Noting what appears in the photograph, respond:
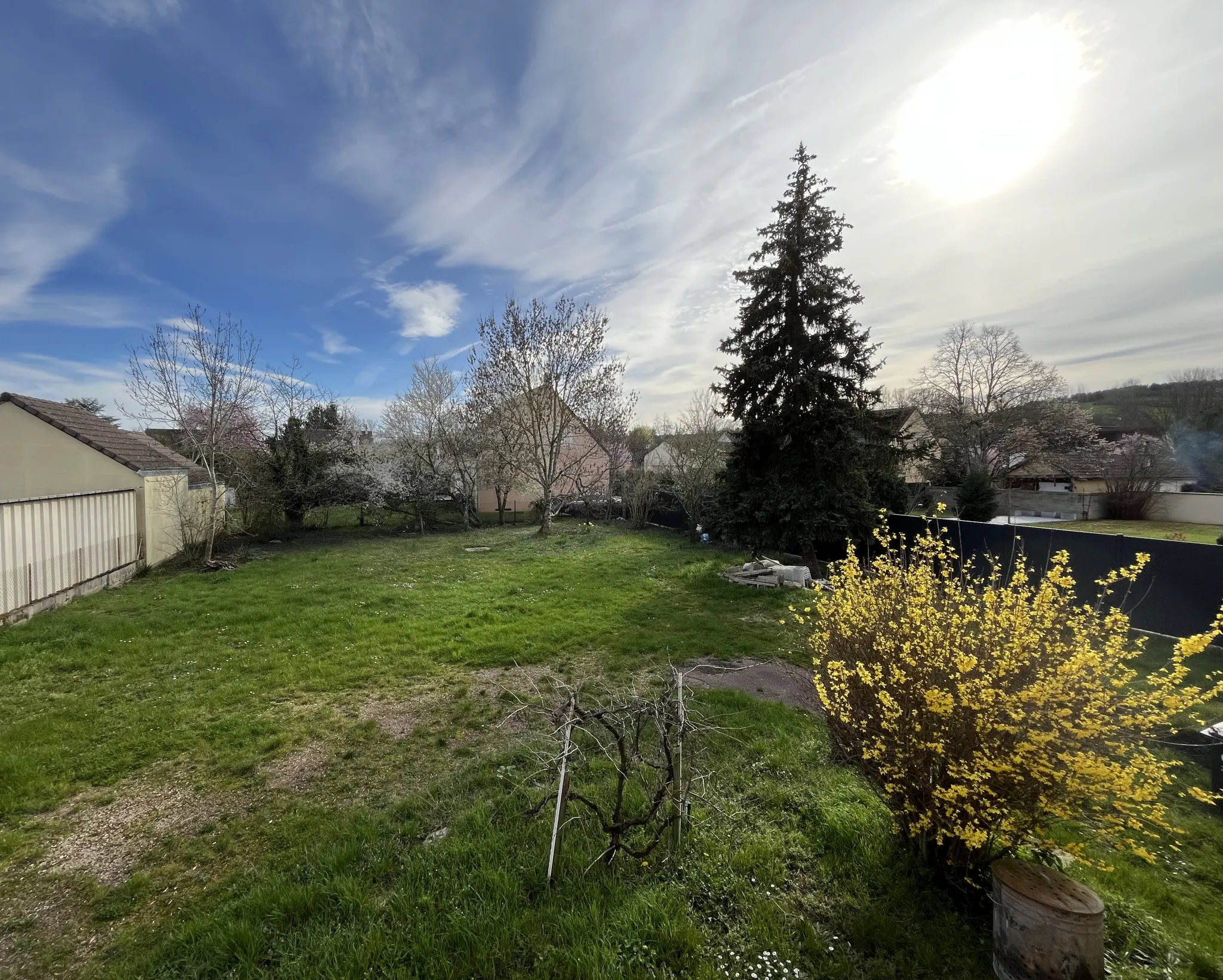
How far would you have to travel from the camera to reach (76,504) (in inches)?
308

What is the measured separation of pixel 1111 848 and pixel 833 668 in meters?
1.93

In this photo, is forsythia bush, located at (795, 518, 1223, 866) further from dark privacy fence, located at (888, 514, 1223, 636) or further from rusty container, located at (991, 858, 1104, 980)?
dark privacy fence, located at (888, 514, 1223, 636)

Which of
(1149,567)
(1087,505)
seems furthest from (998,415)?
(1149,567)

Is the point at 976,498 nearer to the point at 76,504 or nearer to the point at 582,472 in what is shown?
the point at 582,472

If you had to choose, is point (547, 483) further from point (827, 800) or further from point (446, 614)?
point (827, 800)

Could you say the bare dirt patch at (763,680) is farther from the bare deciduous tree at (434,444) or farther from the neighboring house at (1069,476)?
the neighboring house at (1069,476)

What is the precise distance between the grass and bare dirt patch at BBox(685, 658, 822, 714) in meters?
15.1

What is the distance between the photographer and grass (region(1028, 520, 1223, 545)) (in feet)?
50.6

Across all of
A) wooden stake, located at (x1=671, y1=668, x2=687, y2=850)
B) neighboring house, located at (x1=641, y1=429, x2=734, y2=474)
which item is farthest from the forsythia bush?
neighboring house, located at (x1=641, y1=429, x2=734, y2=474)

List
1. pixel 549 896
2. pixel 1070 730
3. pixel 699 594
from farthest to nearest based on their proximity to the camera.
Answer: pixel 699 594, pixel 549 896, pixel 1070 730

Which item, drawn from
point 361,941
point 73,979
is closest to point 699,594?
point 361,941

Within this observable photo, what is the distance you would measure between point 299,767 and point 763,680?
13.9 feet

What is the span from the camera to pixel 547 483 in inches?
640

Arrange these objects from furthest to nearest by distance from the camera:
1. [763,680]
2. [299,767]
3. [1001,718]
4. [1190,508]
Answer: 1. [1190,508]
2. [763,680]
3. [299,767]
4. [1001,718]
